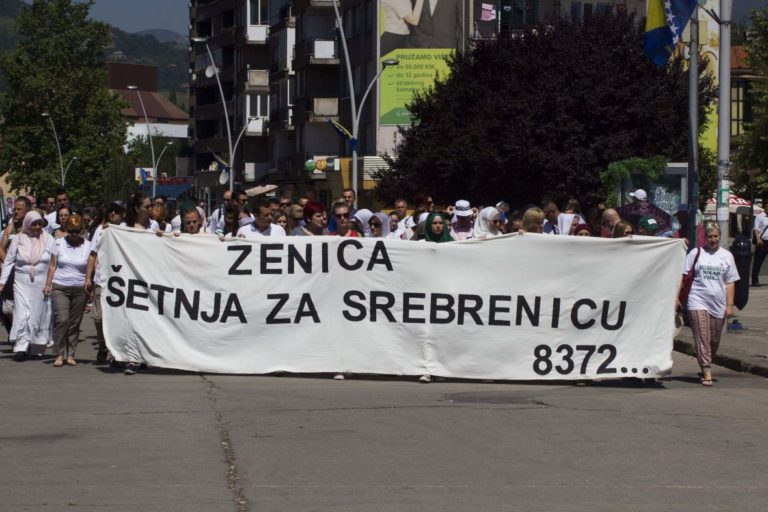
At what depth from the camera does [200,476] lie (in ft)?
29.3

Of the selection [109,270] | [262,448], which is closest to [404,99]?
[109,270]

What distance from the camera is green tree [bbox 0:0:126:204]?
94688 millimetres

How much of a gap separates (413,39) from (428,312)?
166ft

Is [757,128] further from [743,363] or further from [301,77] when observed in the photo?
[743,363]

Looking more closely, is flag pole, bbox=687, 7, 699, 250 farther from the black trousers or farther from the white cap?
the black trousers

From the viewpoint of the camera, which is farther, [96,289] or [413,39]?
[413,39]

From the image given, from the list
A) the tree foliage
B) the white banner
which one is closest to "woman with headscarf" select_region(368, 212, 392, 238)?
the white banner

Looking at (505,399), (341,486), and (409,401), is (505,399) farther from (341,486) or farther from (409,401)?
(341,486)

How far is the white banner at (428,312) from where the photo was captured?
14.7 meters

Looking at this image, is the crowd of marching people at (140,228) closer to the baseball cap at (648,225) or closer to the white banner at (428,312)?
the baseball cap at (648,225)

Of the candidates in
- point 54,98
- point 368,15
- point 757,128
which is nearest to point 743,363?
point 757,128

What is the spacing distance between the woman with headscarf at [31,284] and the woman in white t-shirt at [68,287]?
0.69m

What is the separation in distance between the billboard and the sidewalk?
40357 mm

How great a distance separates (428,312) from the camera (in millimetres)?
14734
